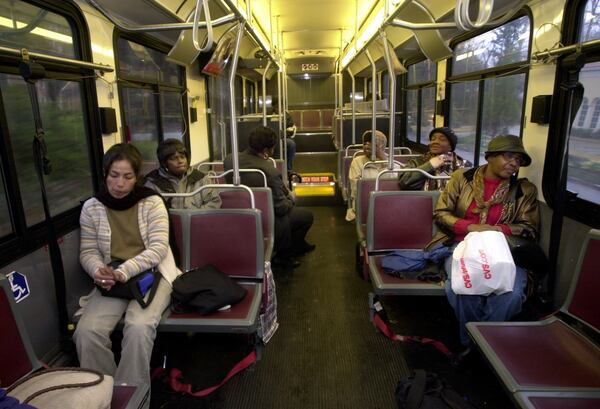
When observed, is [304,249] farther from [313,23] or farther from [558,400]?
[313,23]

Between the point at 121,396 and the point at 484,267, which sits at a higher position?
the point at 484,267

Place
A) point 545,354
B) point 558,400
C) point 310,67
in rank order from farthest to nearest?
point 310,67
point 545,354
point 558,400

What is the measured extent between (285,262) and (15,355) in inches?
111

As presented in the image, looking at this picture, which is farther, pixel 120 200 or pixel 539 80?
pixel 539 80

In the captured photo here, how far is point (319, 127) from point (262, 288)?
10.5 metres

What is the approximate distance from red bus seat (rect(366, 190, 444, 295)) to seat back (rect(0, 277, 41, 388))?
2.12m

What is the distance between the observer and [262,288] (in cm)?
266

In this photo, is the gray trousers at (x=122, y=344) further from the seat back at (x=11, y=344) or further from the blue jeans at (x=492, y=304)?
the blue jeans at (x=492, y=304)

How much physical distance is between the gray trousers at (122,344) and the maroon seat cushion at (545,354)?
171 cm

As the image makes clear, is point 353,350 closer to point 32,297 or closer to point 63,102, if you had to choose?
point 32,297

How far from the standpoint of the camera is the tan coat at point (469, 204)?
105 inches

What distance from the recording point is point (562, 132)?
279cm

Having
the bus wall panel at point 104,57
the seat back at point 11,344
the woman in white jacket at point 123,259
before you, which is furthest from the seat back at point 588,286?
the bus wall panel at point 104,57

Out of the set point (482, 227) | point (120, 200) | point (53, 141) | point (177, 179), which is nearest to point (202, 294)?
point (120, 200)
